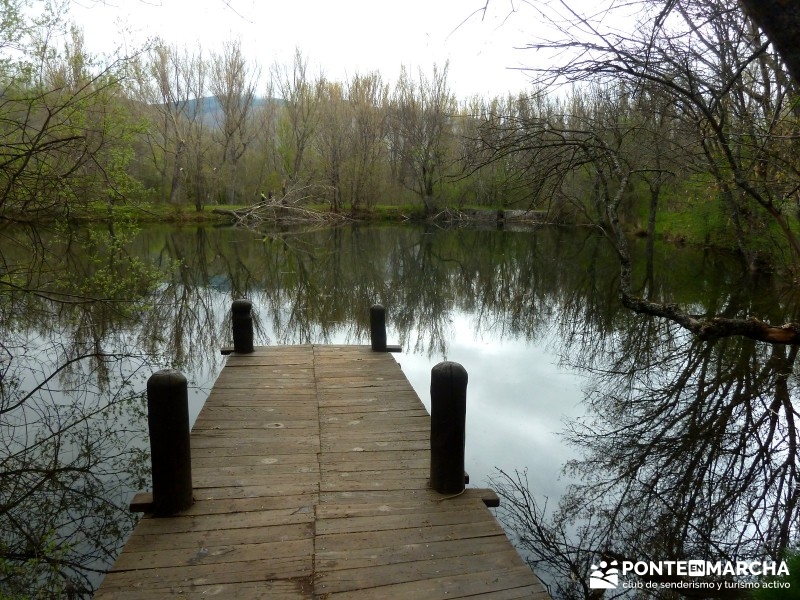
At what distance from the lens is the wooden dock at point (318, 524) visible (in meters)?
2.94

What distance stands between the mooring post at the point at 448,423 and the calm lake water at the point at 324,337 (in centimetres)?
195

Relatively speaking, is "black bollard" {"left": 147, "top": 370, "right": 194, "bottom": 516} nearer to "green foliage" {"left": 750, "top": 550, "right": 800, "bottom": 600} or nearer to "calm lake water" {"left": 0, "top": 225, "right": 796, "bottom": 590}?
"calm lake water" {"left": 0, "top": 225, "right": 796, "bottom": 590}

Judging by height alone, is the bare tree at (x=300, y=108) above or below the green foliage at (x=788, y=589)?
above

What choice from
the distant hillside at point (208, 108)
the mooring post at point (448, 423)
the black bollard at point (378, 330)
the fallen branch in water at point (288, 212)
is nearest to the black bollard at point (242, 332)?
the black bollard at point (378, 330)

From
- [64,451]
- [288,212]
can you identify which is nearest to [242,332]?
[64,451]

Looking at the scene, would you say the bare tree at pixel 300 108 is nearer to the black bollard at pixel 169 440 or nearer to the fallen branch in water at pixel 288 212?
the fallen branch in water at pixel 288 212

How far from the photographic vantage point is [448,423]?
373cm

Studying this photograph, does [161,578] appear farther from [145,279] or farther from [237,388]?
[145,279]

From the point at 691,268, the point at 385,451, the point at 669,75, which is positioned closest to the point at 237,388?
the point at 385,451

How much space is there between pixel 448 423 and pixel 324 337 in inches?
315

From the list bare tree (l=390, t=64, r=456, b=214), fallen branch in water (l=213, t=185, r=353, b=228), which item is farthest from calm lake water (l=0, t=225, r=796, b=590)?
bare tree (l=390, t=64, r=456, b=214)

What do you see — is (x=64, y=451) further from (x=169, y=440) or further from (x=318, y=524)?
(x=318, y=524)

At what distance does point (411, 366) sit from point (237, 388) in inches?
152

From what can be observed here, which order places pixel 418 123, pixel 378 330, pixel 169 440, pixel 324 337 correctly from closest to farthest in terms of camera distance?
1. pixel 169 440
2. pixel 378 330
3. pixel 324 337
4. pixel 418 123
